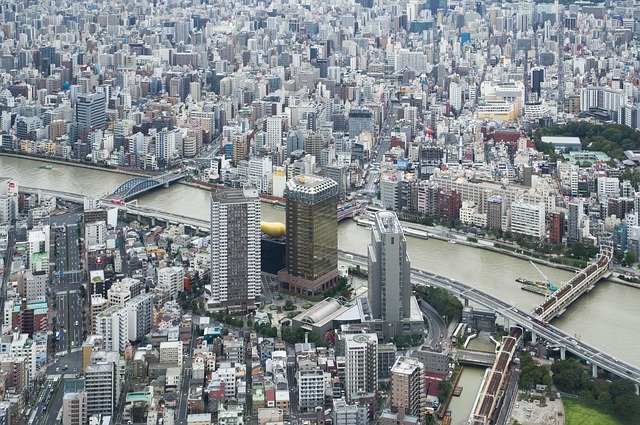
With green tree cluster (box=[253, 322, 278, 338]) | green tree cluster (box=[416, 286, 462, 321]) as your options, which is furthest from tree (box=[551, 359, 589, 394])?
green tree cluster (box=[253, 322, 278, 338])

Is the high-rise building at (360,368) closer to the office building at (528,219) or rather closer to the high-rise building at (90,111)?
the office building at (528,219)

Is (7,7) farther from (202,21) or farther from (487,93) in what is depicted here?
(487,93)

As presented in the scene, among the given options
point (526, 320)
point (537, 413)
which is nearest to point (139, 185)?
point (526, 320)

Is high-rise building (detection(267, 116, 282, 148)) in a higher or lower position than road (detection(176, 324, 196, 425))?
higher

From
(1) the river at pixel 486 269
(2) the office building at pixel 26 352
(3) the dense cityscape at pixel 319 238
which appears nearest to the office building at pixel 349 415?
(3) the dense cityscape at pixel 319 238

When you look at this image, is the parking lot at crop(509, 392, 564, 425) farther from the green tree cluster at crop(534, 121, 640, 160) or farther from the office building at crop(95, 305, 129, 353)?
the green tree cluster at crop(534, 121, 640, 160)

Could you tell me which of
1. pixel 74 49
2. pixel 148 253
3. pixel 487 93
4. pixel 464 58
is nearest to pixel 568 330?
pixel 148 253
